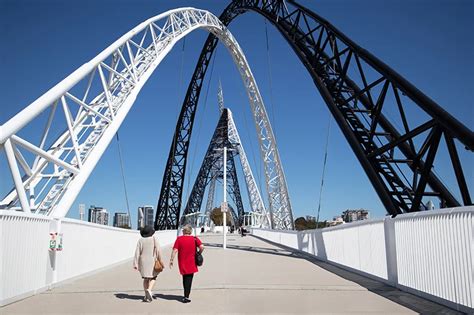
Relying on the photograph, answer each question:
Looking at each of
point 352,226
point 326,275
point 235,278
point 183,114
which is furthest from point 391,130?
point 183,114

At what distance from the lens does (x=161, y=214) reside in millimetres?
46875

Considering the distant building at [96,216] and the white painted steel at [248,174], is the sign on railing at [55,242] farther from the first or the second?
the white painted steel at [248,174]

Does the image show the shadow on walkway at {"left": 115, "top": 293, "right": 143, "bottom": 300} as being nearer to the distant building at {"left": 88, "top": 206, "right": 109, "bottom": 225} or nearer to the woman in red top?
the woman in red top

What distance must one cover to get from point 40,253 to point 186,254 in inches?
125

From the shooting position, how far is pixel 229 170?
102 meters

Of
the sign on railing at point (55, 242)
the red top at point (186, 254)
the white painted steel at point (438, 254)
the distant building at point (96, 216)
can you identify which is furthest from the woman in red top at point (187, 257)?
the distant building at point (96, 216)

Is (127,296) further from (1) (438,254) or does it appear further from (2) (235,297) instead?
(1) (438,254)

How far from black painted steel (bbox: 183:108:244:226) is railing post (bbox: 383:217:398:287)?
74031 mm

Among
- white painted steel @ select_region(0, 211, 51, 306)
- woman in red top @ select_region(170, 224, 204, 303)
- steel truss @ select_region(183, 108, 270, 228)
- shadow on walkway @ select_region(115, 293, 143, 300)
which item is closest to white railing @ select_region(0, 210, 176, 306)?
white painted steel @ select_region(0, 211, 51, 306)

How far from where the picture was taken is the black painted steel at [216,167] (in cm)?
8681

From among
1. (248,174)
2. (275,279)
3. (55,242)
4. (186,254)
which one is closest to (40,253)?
(55,242)

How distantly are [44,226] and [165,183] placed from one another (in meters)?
39.5

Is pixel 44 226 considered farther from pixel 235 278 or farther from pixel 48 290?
pixel 235 278

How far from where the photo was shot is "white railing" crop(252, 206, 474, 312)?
6.34 meters
